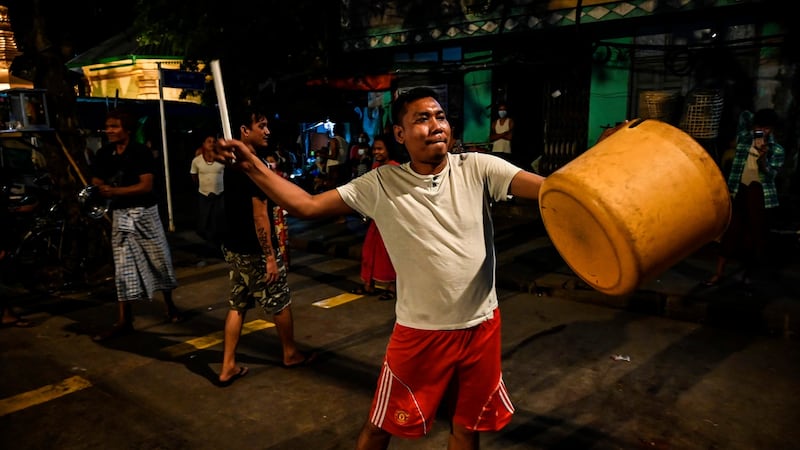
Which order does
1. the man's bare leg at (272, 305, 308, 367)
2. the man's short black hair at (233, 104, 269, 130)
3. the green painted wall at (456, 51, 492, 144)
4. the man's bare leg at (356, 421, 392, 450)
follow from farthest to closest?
the green painted wall at (456, 51, 492, 144), the man's bare leg at (272, 305, 308, 367), the man's short black hair at (233, 104, 269, 130), the man's bare leg at (356, 421, 392, 450)

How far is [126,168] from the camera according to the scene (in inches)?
198

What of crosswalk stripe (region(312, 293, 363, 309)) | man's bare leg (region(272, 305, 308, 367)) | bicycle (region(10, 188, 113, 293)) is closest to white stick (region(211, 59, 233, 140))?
man's bare leg (region(272, 305, 308, 367))

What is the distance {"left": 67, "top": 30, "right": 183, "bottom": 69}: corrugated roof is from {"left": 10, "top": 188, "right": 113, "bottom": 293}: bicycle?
14.6 m

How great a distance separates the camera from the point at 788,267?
7.39 meters

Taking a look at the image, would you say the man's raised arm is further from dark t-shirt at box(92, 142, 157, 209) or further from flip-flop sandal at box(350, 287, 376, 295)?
flip-flop sandal at box(350, 287, 376, 295)

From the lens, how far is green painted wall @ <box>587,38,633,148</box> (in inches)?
413

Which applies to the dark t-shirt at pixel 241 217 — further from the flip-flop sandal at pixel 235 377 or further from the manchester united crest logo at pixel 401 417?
→ the manchester united crest logo at pixel 401 417

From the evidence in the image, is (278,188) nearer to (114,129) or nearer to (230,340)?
(230,340)

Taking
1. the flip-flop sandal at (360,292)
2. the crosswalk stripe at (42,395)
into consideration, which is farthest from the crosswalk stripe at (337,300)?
the crosswalk stripe at (42,395)

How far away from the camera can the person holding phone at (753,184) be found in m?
6.07

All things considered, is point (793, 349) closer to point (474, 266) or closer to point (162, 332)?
point (474, 266)

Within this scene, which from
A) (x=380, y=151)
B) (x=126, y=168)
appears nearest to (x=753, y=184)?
(x=380, y=151)

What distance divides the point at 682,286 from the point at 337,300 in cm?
405

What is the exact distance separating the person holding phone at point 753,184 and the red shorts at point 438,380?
5.12 metres
